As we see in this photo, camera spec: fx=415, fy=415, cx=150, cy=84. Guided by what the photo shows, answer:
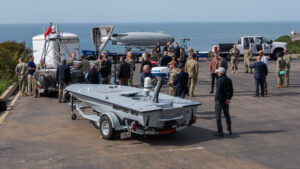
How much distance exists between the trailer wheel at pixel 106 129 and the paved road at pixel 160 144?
0.16m

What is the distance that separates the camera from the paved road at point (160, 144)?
27.6 feet

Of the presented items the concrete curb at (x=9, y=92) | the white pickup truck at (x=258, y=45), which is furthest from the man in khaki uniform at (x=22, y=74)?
the white pickup truck at (x=258, y=45)

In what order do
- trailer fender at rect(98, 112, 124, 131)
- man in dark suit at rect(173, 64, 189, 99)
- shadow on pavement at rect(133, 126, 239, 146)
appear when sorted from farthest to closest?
man in dark suit at rect(173, 64, 189, 99)
shadow on pavement at rect(133, 126, 239, 146)
trailer fender at rect(98, 112, 124, 131)

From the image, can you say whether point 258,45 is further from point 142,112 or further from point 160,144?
point 142,112

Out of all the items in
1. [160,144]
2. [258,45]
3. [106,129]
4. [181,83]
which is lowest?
[160,144]

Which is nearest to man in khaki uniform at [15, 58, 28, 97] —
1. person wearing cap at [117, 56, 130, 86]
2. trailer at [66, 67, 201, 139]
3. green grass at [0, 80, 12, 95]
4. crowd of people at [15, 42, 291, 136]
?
crowd of people at [15, 42, 291, 136]

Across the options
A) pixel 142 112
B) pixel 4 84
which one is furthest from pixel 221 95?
pixel 4 84

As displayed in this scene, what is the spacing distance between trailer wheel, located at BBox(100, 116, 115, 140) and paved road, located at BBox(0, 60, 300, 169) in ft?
0.54

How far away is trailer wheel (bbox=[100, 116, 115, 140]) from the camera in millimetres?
9799

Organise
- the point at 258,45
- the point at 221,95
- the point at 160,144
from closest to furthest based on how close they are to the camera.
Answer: the point at 160,144 < the point at 221,95 < the point at 258,45

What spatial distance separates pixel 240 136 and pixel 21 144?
536 centimetres

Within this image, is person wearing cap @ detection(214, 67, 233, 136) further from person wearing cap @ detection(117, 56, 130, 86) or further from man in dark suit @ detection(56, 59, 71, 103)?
man in dark suit @ detection(56, 59, 71, 103)

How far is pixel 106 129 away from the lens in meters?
10.1

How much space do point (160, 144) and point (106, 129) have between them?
1380 millimetres
